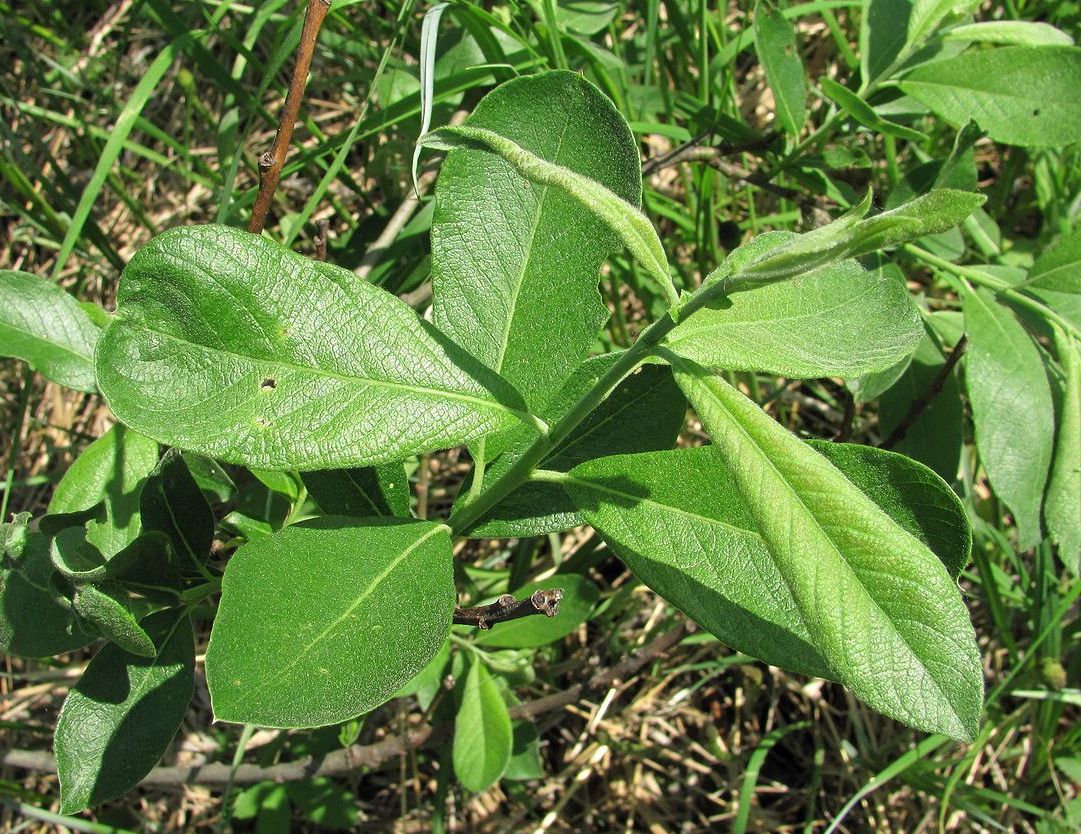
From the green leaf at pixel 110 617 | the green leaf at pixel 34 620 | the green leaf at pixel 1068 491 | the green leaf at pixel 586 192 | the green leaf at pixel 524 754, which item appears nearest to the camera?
the green leaf at pixel 586 192

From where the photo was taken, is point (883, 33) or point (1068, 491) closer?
point (1068, 491)

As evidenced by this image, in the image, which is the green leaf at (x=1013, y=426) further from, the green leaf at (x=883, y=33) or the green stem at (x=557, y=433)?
the green stem at (x=557, y=433)

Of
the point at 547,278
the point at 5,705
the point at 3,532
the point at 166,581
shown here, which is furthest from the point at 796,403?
the point at 5,705

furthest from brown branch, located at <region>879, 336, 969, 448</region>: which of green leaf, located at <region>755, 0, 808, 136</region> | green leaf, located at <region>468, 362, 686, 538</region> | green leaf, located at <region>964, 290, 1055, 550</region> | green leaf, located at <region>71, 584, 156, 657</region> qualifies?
green leaf, located at <region>71, 584, 156, 657</region>

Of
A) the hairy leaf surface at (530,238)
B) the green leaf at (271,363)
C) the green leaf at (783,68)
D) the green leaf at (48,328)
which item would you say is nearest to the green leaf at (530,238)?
the hairy leaf surface at (530,238)

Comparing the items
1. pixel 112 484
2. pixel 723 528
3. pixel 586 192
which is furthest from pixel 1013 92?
pixel 112 484

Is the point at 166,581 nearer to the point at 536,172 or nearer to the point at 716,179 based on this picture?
the point at 536,172

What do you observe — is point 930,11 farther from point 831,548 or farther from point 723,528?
point 831,548
